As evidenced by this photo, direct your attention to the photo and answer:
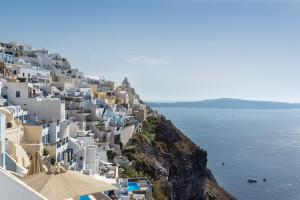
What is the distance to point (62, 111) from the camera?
30.4 meters

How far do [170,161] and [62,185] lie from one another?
41630 millimetres

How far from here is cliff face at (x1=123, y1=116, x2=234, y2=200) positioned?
41706 millimetres

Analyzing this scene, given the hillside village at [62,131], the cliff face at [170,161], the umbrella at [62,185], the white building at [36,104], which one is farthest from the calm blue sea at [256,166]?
the umbrella at [62,185]

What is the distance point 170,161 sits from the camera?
50594 mm

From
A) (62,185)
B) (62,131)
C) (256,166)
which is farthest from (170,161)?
(256,166)

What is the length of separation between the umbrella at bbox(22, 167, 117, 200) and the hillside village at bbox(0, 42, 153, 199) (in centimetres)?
45

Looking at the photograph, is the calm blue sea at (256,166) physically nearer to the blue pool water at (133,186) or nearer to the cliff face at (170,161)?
the cliff face at (170,161)

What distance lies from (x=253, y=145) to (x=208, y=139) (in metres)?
14.7

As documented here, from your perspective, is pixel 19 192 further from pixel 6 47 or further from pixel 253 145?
pixel 253 145

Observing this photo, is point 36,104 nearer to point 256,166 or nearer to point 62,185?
point 62,185

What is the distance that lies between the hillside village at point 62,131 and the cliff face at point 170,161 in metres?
1.91

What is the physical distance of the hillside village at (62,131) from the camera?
19.7 m

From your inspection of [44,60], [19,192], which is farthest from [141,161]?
[19,192]

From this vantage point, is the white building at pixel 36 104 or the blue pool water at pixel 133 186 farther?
the white building at pixel 36 104
